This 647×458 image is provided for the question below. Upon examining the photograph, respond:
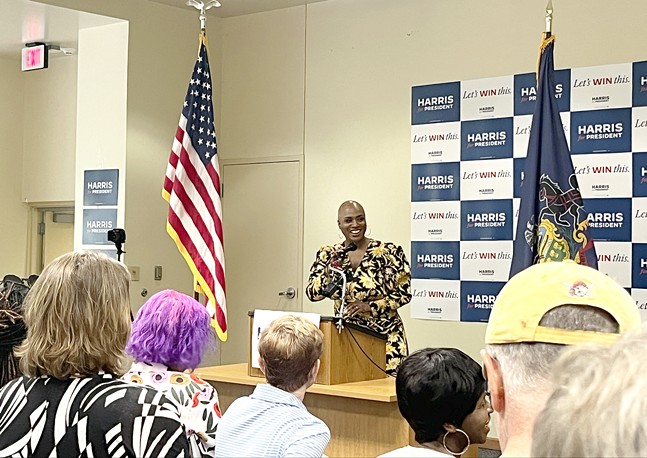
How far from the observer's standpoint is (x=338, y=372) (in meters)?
4.69

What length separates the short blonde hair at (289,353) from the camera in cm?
286

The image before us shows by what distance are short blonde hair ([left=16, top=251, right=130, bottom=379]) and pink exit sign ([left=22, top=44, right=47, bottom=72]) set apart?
652 cm

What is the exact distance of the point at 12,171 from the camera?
30.0 ft

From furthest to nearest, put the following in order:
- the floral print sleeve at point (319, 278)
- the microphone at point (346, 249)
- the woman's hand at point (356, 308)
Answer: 1. the microphone at point (346, 249)
2. the floral print sleeve at point (319, 278)
3. the woman's hand at point (356, 308)

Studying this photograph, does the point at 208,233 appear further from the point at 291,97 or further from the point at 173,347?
the point at 173,347

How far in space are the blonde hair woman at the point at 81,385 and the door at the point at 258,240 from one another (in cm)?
568

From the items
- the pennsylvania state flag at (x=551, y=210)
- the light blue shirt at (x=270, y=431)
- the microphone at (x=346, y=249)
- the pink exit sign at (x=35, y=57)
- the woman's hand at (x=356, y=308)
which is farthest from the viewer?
the pink exit sign at (x=35, y=57)

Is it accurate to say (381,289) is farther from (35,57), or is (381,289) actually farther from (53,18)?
(35,57)

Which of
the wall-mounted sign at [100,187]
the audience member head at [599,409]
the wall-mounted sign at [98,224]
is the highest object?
the wall-mounted sign at [100,187]

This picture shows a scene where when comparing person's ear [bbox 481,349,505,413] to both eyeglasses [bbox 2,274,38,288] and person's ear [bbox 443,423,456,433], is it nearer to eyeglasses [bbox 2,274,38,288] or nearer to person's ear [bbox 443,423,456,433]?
person's ear [bbox 443,423,456,433]

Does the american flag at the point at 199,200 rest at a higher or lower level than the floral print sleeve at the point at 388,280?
higher

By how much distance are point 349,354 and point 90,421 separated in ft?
10.2

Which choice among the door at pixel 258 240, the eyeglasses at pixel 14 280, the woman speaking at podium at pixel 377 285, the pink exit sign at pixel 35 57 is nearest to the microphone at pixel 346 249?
the woman speaking at podium at pixel 377 285

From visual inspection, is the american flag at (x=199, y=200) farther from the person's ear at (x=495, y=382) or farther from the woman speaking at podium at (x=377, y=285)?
the person's ear at (x=495, y=382)
